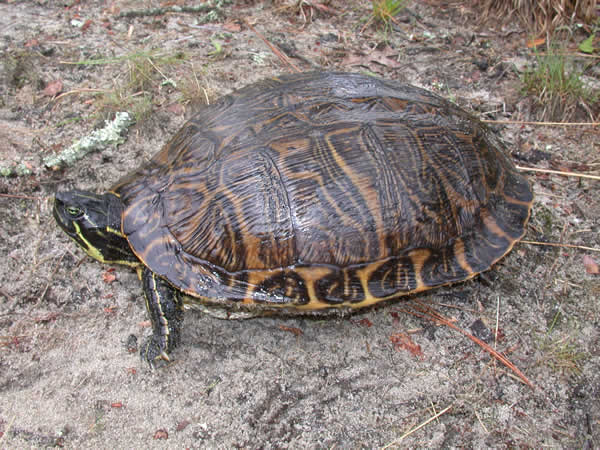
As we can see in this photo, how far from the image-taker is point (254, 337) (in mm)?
3451

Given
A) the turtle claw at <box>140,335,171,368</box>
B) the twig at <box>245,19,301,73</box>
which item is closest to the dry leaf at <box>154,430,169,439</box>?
the turtle claw at <box>140,335,171,368</box>

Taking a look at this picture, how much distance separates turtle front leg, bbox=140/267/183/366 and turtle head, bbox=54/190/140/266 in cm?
36

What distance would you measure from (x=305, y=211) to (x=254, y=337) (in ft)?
3.79

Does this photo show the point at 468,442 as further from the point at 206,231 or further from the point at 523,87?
the point at 523,87

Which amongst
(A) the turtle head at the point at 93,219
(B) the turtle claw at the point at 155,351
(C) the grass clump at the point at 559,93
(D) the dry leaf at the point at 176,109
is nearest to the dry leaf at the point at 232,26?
(D) the dry leaf at the point at 176,109

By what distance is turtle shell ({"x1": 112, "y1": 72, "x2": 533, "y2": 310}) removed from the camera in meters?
2.95

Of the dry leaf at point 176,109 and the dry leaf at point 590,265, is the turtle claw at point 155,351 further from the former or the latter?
the dry leaf at point 590,265

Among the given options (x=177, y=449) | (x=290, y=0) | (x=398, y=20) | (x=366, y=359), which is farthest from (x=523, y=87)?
(x=177, y=449)

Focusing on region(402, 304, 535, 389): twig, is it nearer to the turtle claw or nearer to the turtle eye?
the turtle claw

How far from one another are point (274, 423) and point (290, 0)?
5.41 m

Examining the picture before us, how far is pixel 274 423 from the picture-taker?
3014mm

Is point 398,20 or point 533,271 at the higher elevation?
point 398,20

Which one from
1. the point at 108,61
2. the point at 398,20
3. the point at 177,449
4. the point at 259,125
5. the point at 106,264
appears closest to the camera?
the point at 177,449

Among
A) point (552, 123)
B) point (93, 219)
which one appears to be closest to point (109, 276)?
point (93, 219)
